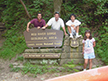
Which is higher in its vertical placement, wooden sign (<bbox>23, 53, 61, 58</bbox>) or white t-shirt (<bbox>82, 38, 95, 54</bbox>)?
white t-shirt (<bbox>82, 38, 95, 54</bbox>)

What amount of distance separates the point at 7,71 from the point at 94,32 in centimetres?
461

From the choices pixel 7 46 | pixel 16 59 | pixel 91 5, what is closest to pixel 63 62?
pixel 16 59

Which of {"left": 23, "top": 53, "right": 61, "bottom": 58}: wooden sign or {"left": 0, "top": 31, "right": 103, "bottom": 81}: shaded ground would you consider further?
{"left": 23, "top": 53, "right": 61, "bottom": 58}: wooden sign

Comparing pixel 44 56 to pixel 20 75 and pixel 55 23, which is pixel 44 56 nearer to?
pixel 20 75

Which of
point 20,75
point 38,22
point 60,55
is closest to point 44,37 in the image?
point 38,22

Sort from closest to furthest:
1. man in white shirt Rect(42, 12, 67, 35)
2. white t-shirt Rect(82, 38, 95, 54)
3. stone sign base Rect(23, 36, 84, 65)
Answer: white t-shirt Rect(82, 38, 95, 54) < stone sign base Rect(23, 36, 84, 65) < man in white shirt Rect(42, 12, 67, 35)

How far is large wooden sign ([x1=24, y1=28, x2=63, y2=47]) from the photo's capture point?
424 cm

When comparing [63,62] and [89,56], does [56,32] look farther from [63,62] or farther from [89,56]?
[89,56]

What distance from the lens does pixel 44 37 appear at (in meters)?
4.31

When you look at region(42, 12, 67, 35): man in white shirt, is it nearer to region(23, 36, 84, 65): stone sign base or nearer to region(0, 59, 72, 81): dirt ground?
region(23, 36, 84, 65): stone sign base

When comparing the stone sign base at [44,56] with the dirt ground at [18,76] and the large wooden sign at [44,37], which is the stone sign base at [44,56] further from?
the dirt ground at [18,76]

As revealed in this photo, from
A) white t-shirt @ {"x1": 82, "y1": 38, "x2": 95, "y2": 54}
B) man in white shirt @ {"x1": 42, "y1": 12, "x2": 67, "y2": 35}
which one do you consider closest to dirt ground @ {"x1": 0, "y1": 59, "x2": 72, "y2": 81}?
white t-shirt @ {"x1": 82, "y1": 38, "x2": 95, "y2": 54}

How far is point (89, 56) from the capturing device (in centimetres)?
359

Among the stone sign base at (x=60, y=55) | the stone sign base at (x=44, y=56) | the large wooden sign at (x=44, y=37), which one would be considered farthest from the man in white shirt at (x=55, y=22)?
the stone sign base at (x=44, y=56)
